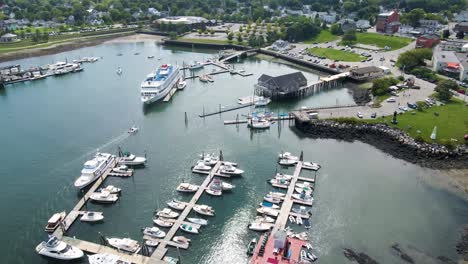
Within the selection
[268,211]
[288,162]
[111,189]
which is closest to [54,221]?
[111,189]

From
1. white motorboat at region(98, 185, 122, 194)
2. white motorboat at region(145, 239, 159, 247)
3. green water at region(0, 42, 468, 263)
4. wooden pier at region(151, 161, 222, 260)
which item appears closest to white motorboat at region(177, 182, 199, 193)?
wooden pier at region(151, 161, 222, 260)

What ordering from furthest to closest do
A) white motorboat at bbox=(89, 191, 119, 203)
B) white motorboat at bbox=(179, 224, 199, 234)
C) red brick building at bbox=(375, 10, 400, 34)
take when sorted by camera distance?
red brick building at bbox=(375, 10, 400, 34)
white motorboat at bbox=(89, 191, 119, 203)
white motorboat at bbox=(179, 224, 199, 234)

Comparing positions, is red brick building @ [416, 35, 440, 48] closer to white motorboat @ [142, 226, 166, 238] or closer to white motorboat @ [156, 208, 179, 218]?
white motorboat @ [156, 208, 179, 218]

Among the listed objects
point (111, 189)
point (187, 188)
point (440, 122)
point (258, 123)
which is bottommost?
point (111, 189)

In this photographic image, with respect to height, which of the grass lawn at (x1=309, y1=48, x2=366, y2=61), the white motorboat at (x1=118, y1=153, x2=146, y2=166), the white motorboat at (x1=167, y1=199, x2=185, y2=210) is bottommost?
the white motorboat at (x1=167, y1=199, x2=185, y2=210)

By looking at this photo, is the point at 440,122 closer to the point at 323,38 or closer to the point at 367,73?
the point at 367,73

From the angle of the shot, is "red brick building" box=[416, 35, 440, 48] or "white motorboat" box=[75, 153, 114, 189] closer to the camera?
"white motorboat" box=[75, 153, 114, 189]

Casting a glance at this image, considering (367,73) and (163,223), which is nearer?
(163,223)

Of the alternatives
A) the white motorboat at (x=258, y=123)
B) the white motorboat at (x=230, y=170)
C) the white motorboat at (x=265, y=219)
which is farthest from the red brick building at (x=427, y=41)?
the white motorboat at (x=265, y=219)
